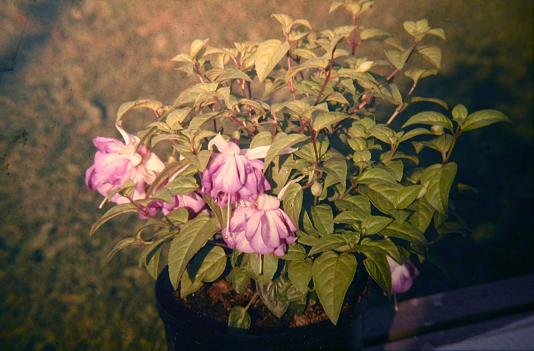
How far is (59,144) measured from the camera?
1.07 metres

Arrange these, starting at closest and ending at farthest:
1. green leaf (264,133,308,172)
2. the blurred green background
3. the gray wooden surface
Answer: green leaf (264,133,308,172), the blurred green background, the gray wooden surface

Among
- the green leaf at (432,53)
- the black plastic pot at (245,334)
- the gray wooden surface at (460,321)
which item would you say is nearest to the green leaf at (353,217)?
the black plastic pot at (245,334)

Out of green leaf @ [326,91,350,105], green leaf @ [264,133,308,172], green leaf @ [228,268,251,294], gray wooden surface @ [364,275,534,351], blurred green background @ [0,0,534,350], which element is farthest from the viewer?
gray wooden surface @ [364,275,534,351]

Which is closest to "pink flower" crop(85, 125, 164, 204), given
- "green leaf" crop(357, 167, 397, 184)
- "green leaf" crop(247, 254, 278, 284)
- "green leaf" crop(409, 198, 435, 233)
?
"green leaf" crop(247, 254, 278, 284)

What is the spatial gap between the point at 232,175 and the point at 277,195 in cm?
14

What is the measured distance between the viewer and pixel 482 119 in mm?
749

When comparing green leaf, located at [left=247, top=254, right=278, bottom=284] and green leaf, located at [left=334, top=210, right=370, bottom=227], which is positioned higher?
green leaf, located at [left=334, top=210, right=370, bottom=227]

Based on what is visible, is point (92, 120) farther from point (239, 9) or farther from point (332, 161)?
point (332, 161)

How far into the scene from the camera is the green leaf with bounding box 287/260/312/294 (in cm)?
74

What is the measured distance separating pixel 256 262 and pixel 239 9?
2.30 ft

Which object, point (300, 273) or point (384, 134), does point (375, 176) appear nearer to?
point (384, 134)

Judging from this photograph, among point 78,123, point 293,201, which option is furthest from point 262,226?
point 78,123

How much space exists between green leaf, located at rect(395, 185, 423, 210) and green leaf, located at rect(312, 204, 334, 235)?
0.12 metres

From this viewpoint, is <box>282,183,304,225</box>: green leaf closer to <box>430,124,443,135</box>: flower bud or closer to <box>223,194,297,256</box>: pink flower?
<box>223,194,297,256</box>: pink flower
